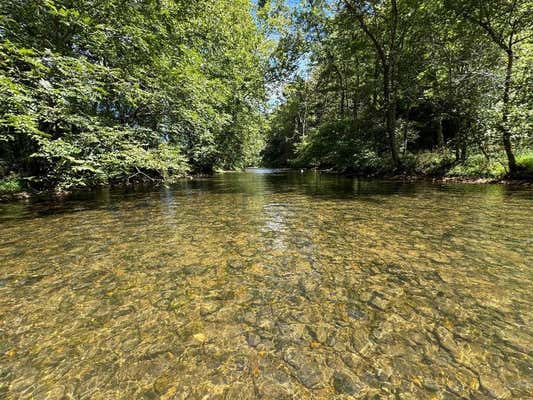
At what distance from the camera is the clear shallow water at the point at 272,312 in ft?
7.38

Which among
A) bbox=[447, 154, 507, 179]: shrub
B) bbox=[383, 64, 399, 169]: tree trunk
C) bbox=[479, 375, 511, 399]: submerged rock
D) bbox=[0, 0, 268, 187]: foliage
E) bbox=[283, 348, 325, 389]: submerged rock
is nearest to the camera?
bbox=[479, 375, 511, 399]: submerged rock

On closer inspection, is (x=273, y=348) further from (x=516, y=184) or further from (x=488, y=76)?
(x=488, y=76)

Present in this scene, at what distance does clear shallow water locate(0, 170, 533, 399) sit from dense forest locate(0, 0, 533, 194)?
5580mm

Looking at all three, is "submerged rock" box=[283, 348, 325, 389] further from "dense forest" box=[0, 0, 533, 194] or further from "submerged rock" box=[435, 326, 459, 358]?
"dense forest" box=[0, 0, 533, 194]

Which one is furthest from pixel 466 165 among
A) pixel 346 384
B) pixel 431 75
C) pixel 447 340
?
pixel 346 384

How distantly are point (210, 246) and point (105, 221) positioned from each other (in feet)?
14.1

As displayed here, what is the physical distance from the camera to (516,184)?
1230cm

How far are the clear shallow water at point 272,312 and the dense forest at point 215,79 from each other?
5580 mm

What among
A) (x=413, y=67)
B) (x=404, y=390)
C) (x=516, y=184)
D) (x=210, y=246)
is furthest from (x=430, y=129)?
(x=404, y=390)

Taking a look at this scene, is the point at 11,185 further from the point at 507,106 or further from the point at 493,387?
the point at 507,106

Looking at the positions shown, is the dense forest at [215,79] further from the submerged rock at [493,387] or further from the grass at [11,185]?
the submerged rock at [493,387]

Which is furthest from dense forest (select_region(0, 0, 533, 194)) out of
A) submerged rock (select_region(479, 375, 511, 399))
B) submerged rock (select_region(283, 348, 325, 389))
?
submerged rock (select_region(479, 375, 511, 399))

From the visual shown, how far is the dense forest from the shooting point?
9.66m

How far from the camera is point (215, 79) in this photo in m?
16.3
